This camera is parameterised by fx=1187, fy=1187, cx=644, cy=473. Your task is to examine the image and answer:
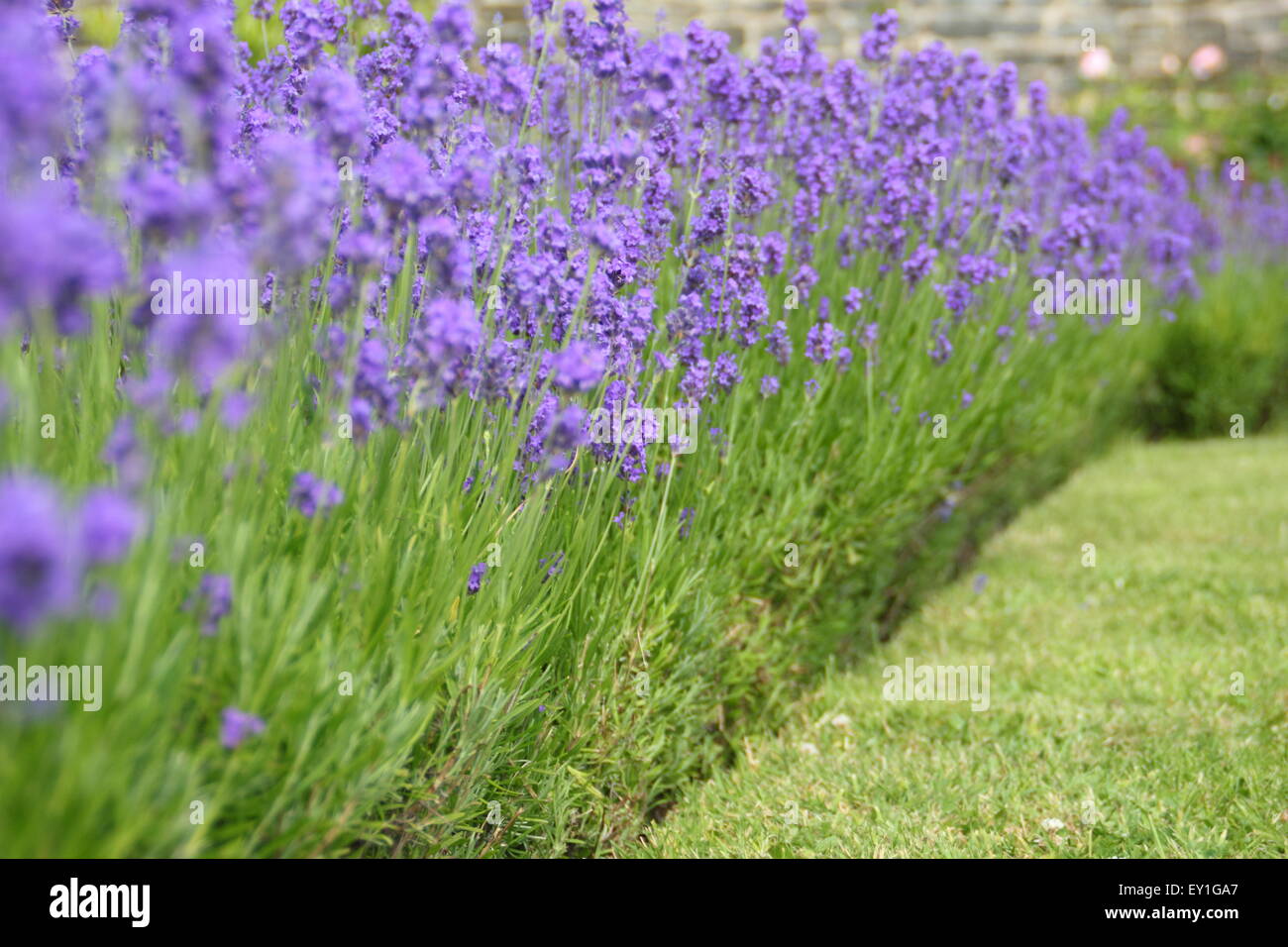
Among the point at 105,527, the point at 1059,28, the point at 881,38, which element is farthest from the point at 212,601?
the point at 1059,28

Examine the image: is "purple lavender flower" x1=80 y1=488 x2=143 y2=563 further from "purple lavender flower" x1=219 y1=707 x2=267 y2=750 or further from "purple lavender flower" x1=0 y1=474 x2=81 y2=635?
"purple lavender flower" x1=219 y1=707 x2=267 y2=750

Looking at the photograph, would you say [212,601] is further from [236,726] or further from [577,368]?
[577,368]

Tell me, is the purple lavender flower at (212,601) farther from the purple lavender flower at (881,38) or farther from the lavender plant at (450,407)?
the purple lavender flower at (881,38)

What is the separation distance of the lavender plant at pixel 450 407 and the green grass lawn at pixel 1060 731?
0.71 ft

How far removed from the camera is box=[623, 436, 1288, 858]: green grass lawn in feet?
9.55

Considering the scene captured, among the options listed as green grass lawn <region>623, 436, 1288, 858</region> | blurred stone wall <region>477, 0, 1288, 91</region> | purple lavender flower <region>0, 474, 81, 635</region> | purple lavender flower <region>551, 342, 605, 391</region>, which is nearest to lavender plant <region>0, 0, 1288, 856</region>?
purple lavender flower <region>0, 474, 81, 635</region>

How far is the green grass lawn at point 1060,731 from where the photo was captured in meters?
2.91

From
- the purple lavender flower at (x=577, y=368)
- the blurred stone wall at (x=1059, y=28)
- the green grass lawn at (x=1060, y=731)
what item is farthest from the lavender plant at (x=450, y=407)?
the blurred stone wall at (x=1059, y=28)

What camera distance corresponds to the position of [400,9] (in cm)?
299

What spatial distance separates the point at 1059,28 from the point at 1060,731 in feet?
39.9

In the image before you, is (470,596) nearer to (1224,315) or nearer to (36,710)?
(36,710)

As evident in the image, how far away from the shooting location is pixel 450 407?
2184mm

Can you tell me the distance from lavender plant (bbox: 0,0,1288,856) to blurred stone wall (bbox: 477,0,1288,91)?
29.3 feet
